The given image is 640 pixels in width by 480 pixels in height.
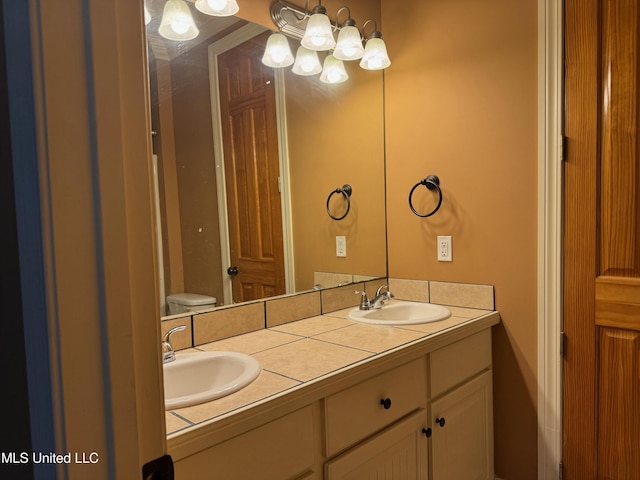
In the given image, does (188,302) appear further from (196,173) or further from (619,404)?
(619,404)

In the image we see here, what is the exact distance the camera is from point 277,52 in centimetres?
178

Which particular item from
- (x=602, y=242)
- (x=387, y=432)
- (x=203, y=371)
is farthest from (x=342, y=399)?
(x=602, y=242)

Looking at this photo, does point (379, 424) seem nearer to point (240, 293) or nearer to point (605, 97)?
point (240, 293)

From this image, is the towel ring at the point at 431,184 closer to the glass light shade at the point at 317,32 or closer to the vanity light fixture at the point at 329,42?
the vanity light fixture at the point at 329,42

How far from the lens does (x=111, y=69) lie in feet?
1.47

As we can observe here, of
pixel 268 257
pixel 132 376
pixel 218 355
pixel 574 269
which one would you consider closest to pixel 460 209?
pixel 574 269

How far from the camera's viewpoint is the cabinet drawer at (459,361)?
1513 mm

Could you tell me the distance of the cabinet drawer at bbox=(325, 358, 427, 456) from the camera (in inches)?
45.8

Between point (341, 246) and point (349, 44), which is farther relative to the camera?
point (341, 246)

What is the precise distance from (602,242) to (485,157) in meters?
0.54

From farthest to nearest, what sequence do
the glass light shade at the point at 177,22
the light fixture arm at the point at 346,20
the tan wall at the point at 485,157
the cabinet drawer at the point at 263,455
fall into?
1. the light fixture arm at the point at 346,20
2. the tan wall at the point at 485,157
3. the glass light shade at the point at 177,22
4. the cabinet drawer at the point at 263,455

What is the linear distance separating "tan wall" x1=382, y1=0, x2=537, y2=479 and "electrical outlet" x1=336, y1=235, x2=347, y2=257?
0.30 meters

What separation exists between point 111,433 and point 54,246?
20cm

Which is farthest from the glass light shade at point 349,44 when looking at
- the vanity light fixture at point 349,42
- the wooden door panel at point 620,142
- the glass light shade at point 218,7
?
the wooden door panel at point 620,142
